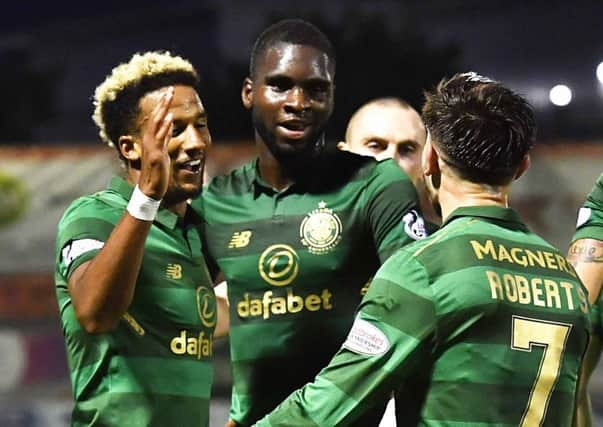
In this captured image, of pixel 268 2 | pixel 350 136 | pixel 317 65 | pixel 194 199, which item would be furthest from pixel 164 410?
pixel 268 2

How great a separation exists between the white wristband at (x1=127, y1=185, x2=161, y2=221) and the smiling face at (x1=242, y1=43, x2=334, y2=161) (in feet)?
2.13

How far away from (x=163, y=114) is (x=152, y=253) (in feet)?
1.24

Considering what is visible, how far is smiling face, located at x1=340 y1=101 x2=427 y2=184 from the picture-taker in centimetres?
363

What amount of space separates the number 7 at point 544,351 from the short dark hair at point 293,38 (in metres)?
1.15

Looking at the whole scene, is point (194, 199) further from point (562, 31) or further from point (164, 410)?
point (562, 31)

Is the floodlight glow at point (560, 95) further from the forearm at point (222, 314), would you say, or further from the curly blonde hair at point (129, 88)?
the curly blonde hair at point (129, 88)

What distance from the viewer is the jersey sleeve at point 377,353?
195cm

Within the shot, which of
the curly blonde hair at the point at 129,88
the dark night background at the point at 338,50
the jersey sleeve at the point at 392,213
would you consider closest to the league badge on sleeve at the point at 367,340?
the jersey sleeve at the point at 392,213

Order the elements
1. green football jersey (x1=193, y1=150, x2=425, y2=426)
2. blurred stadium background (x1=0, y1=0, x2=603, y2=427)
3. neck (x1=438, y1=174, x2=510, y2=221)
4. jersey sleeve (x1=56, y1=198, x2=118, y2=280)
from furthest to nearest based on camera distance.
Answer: blurred stadium background (x1=0, y1=0, x2=603, y2=427) < green football jersey (x1=193, y1=150, x2=425, y2=426) < jersey sleeve (x1=56, y1=198, x2=118, y2=280) < neck (x1=438, y1=174, x2=510, y2=221)

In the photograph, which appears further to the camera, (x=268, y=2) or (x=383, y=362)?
(x=268, y=2)

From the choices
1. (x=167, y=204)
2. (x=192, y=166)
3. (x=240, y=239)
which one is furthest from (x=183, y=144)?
(x=240, y=239)

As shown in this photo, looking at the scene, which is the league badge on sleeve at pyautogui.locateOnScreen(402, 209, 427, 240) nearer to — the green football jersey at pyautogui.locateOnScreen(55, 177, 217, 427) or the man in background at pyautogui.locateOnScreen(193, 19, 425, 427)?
the man in background at pyautogui.locateOnScreen(193, 19, 425, 427)

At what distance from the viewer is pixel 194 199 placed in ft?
10.2

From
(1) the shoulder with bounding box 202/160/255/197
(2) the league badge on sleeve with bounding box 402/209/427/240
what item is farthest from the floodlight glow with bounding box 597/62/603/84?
(2) the league badge on sleeve with bounding box 402/209/427/240
